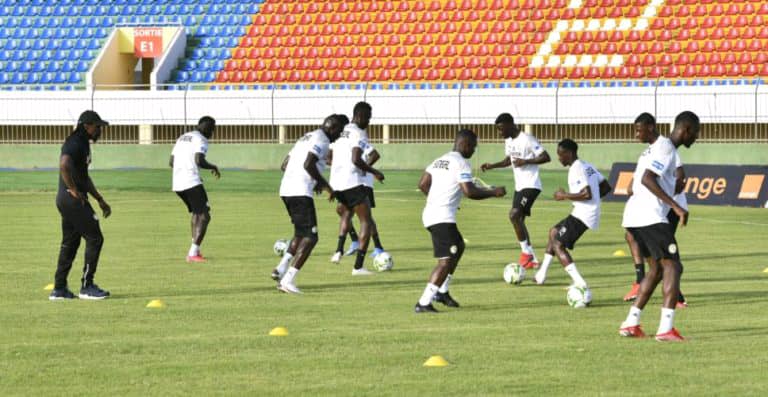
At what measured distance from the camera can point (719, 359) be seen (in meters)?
10.7

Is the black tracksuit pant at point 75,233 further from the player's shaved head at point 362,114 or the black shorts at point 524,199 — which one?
the black shorts at point 524,199

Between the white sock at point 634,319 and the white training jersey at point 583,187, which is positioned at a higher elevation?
the white training jersey at point 583,187

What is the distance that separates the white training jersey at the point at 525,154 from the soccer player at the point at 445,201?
16.8 feet

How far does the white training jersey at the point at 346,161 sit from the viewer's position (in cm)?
1795

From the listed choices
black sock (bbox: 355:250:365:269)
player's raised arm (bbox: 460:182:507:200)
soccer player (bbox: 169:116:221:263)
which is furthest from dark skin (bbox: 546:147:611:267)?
soccer player (bbox: 169:116:221:263)

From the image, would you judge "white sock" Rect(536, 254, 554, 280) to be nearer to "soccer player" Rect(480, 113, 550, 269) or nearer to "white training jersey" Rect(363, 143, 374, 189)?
"soccer player" Rect(480, 113, 550, 269)

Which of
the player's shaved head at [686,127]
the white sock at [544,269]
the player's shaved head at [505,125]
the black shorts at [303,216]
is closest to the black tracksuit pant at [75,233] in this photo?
the black shorts at [303,216]

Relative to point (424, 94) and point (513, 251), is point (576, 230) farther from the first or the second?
point (424, 94)

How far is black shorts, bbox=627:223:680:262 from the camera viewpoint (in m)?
11.5

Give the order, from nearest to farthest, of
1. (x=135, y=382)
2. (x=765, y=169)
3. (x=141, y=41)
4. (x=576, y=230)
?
(x=135, y=382), (x=576, y=230), (x=765, y=169), (x=141, y=41)

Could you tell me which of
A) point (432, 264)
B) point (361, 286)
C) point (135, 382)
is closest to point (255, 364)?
point (135, 382)

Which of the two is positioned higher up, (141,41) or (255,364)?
(141,41)

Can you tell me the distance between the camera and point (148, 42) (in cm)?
5041

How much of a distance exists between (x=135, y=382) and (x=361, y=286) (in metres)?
6.64
